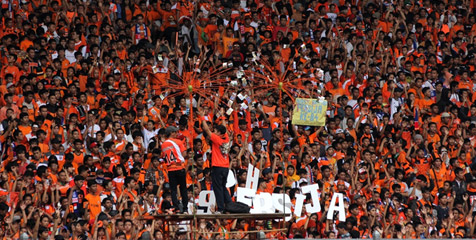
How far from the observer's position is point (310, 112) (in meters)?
18.8

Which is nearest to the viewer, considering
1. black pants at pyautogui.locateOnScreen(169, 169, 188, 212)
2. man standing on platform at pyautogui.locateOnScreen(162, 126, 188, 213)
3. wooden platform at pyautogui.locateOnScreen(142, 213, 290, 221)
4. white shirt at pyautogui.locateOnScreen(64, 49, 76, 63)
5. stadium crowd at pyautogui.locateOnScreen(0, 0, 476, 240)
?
wooden platform at pyautogui.locateOnScreen(142, 213, 290, 221)

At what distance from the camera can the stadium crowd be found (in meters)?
17.0

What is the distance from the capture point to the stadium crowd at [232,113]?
55.8 ft

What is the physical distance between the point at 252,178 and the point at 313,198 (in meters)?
1.12

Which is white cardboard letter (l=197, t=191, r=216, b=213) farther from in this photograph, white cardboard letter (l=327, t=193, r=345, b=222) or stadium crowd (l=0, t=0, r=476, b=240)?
white cardboard letter (l=327, t=193, r=345, b=222)

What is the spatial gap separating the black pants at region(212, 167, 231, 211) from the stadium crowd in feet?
0.08

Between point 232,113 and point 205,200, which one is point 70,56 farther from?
point 205,200

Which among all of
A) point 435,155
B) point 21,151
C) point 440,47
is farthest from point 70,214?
point 440,47

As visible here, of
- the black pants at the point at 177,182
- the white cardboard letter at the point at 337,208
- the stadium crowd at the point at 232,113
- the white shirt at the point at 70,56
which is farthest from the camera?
the white shirt at the point at 70,56

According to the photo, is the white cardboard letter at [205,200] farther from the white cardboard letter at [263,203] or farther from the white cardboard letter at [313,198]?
the white cardboard letter at [313,198]

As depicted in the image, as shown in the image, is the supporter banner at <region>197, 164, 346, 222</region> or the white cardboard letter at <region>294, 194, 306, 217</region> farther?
the white cardboard letter at <region>294, 194, 306, 217</region>

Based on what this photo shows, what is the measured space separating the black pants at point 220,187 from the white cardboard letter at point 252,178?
2.35 metres

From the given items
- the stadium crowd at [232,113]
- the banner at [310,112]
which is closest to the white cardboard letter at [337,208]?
the stadium crowd at [232,113]

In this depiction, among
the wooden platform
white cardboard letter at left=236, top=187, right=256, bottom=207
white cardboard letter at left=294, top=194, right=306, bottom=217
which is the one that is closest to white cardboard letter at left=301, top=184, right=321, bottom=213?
white cardboard letter at left=294, top=194, right=306, bottom=217
